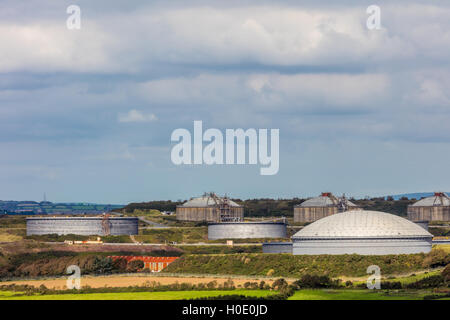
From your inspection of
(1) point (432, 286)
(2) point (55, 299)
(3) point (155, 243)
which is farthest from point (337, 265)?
(3) point (155, 243)

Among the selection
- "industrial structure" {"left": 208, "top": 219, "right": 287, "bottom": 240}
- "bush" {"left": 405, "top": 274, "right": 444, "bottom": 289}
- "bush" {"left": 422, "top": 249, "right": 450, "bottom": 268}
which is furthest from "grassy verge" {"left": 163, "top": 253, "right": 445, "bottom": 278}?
"industrial structure" {"left": 208, "top": 219, "right": 287, "bottom": 240}

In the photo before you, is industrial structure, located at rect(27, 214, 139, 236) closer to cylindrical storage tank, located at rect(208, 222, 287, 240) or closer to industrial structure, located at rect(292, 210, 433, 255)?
cylindrical storage tank, located at rect(208, 222, 287, 240)

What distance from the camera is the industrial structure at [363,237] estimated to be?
11719cm

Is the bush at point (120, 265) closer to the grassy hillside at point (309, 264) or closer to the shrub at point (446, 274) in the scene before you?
the grassy hillside at point (309, 264)

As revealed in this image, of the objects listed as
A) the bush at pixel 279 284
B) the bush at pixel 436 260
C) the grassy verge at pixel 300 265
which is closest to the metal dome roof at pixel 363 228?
the grassy verge at pixel 300 265

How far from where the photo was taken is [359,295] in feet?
285

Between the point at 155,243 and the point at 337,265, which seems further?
the point at 155,243

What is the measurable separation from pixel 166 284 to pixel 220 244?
67.6 meters

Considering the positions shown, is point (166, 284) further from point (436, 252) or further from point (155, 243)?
point (155, 243)

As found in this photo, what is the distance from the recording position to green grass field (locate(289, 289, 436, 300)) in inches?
3307

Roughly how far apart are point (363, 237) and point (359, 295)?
31128 mm

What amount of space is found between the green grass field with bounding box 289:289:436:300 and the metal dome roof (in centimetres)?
2612

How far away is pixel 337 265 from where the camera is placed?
113 m

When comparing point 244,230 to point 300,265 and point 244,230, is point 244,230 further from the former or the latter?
point 300,265
